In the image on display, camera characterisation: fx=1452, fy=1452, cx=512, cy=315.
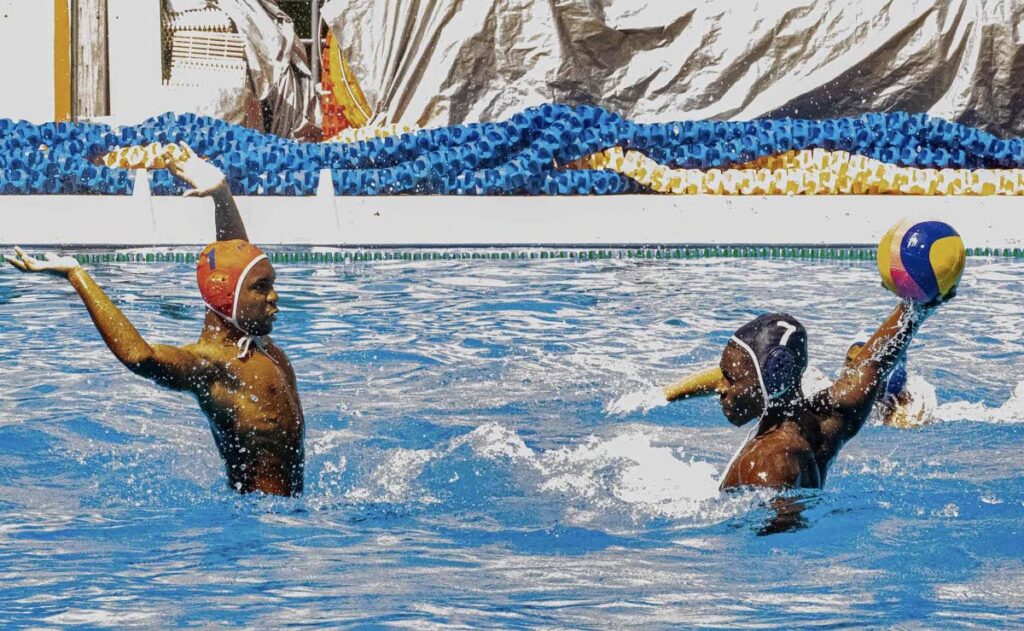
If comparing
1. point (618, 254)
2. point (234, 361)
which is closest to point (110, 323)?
point (234, 361)

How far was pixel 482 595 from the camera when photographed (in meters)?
3.53

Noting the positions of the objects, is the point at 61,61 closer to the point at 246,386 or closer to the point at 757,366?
the point at 246,386

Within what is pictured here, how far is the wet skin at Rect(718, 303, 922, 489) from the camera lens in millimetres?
3686

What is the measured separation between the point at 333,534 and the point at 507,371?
2.59m

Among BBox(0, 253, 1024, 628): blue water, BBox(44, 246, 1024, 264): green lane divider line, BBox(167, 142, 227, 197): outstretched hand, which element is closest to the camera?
BBox(0, 253, 1024, 628): blue water

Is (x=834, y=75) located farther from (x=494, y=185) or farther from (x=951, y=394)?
(x=951, y=394)

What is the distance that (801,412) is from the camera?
151 inches

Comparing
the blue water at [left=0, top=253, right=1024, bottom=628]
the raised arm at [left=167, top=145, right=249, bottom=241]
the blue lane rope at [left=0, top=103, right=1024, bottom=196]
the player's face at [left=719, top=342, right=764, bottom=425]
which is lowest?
the blue water at [left=0, top=253, right=1024, bottom=628]

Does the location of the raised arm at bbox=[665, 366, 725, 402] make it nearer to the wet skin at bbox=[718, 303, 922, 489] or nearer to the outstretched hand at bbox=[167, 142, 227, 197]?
the wet skin at bbox=[718, 303, 922, 489]

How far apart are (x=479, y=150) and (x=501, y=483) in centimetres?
637

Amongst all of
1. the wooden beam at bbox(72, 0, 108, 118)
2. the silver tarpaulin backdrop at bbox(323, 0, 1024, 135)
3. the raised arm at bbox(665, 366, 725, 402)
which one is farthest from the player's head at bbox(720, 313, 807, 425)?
the wooden beam at bbox(72, 0, 108, 118)

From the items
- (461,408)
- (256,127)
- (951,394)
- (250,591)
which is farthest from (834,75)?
(250,591)

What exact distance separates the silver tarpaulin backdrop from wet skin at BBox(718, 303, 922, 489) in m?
8.94

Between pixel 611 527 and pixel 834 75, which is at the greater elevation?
pixel 834 75
